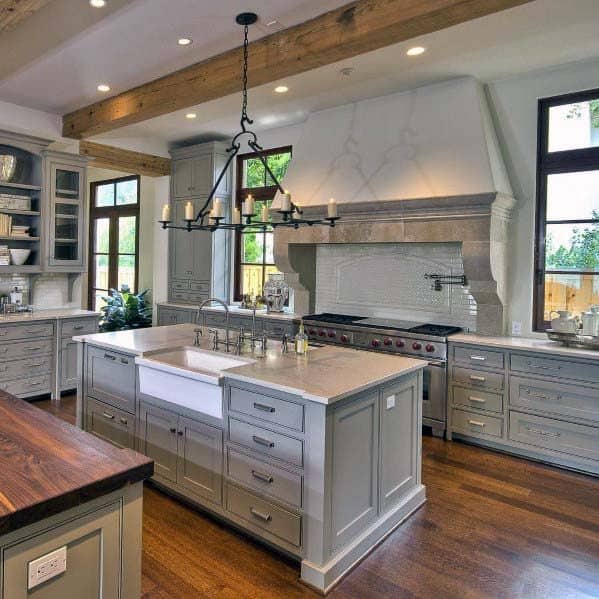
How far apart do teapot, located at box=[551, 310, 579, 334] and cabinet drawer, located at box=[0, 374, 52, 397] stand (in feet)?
15.8

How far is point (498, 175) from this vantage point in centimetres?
397

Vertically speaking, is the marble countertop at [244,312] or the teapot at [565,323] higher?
the teapot at [565,323]

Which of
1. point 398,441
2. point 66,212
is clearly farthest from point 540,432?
point 66,212

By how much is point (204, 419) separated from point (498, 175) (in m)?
3.03

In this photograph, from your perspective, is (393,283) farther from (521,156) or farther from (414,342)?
(521,156)

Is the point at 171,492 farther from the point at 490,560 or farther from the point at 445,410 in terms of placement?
the point at 445,410

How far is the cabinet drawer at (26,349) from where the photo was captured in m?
4.71

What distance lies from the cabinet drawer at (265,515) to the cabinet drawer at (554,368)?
2.27m

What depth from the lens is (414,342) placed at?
13.7 feet

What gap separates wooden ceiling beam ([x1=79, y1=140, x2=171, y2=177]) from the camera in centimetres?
584

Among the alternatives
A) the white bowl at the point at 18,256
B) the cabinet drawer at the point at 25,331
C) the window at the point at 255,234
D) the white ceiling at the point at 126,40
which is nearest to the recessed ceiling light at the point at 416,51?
the white ceiling at the point at 126,40

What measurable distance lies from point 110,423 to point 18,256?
9.40 feet

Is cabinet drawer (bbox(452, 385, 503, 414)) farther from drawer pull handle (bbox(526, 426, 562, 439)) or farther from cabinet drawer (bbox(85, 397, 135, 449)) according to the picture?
cabinet drawer (bbox(85, 397, 135, 449))

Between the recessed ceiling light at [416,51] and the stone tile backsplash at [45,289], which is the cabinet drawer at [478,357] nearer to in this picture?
the recessed ceiling light at [416,51]
